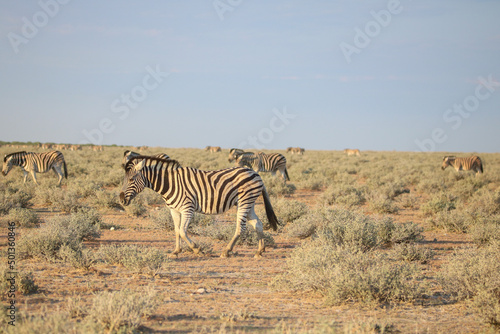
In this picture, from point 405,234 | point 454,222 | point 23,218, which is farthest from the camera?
point 454,222

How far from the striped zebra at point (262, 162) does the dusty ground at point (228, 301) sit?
14817mm

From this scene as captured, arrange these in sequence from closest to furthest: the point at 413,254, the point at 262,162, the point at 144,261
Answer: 1. the point at 144,261
2. the point at 413,254
3. the point at 262,162

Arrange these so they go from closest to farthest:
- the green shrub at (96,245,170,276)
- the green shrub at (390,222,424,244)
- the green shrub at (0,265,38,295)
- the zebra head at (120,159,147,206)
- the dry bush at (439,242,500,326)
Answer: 1. the dry bush at (439,242,500,326)
2. the green shrub at (0,265,38,295)
3. the green shrub at (96,245,170,276)
4. the zebra head at (120,159,147,206)
5. the green shrub at (390,222,424,244)

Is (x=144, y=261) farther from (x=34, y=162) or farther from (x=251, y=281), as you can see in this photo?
(x=34, y=162)

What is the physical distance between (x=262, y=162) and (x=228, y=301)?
1813 centimetres

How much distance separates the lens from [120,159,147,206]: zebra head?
805 cm

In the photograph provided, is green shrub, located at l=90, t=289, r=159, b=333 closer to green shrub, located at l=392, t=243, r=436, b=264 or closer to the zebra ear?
the zebra ear

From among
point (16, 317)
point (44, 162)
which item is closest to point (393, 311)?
point (16, 317)

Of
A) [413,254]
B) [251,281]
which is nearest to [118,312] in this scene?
[251,281]

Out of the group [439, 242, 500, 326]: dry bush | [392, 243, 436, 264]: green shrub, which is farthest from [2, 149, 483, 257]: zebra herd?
[439, 242, 500, 326]: dry bush

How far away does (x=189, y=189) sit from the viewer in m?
8.27

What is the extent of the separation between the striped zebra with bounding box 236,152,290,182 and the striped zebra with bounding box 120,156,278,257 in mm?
14552

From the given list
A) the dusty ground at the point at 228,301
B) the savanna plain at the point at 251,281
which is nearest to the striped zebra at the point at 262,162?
the savanna plain at the point at 251,281

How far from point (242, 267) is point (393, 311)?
304 centimetres
